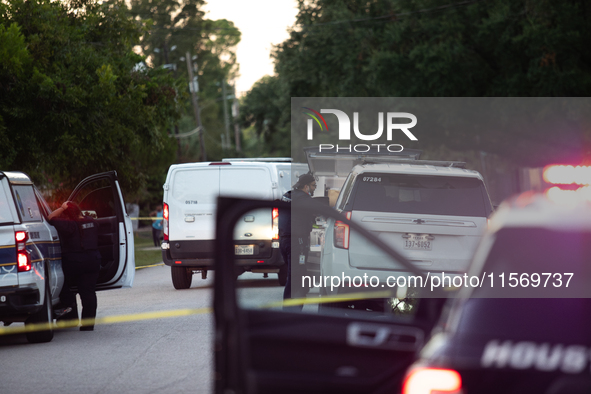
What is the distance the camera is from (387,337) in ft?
9.71

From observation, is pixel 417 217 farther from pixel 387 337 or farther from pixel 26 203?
pixel 387 337

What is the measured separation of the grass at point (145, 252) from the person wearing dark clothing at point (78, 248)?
13075 millimetres

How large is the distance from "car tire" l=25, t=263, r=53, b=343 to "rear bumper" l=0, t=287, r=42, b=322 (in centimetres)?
13

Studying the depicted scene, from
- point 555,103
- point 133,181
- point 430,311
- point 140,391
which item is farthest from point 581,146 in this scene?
point 430,311

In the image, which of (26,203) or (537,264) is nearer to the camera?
(537,264)

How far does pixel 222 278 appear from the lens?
313 centimetres

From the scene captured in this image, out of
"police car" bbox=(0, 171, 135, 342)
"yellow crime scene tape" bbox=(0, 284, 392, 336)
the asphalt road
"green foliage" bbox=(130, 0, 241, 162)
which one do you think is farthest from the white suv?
"green foliage" bbox=(130, 0, 241, 162)

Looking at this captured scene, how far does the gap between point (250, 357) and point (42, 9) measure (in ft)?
50.5

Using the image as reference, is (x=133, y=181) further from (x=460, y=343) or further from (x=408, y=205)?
(x=460, y=343)

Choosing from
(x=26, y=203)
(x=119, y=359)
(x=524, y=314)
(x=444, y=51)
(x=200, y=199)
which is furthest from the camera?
(x=444, y=51)

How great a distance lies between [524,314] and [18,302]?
7.14m

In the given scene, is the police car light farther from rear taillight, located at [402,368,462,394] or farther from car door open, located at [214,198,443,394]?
rear taillight, located at [402,368,462,394]

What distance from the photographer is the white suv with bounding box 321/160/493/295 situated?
8.20 meters

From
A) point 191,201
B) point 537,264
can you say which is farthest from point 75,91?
point 537,264
